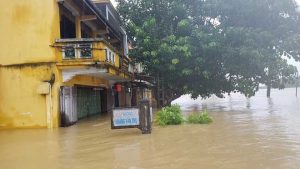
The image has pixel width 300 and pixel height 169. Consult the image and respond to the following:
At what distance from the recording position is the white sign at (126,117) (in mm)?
12922

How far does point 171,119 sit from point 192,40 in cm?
916

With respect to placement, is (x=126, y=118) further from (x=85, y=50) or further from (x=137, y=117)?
(x=85, y=50)

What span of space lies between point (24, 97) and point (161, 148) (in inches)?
321

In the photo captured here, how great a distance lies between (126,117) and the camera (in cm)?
1295

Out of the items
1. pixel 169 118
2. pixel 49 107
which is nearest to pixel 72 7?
pixel 49 107

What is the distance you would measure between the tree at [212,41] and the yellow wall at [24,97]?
28.3ft

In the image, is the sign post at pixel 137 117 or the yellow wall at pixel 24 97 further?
the yellow wall at pixel 24 97

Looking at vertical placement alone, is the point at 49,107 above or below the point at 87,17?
below

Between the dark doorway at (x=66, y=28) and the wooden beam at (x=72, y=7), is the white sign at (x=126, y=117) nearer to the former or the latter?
the wooden beam at (x=72, y=7)

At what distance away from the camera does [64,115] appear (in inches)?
650

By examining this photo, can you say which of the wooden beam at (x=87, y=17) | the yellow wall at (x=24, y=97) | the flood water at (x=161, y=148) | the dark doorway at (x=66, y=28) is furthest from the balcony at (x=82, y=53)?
the dark doorway at (x=66, y=28)

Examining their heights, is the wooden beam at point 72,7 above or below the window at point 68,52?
above

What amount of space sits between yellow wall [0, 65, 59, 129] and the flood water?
1.43m

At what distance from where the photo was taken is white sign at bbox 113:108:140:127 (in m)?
12.9
